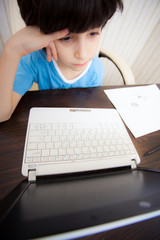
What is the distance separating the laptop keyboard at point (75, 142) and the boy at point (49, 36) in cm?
18

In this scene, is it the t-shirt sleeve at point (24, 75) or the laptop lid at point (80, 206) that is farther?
the t-shirt sleeve at point (24, 75)

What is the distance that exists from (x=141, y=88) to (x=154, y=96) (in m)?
0.09

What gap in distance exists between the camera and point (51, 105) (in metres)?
0.52

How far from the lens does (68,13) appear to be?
1.17 ft

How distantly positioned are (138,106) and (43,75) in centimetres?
55

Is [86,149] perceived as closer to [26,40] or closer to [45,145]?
[45,145]

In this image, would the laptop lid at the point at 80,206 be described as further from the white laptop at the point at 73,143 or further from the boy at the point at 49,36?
the boy at the point at 49,36

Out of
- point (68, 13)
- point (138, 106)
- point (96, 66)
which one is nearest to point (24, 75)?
point (68, 13)

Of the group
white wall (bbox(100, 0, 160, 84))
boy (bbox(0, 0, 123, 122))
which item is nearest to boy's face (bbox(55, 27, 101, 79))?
boy (bbox(0, 0, 123, 122))

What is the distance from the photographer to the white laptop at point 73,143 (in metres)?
0.35

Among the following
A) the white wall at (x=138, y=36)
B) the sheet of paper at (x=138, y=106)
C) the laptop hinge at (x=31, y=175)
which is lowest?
the laptop hinge at (x=31, y=175)

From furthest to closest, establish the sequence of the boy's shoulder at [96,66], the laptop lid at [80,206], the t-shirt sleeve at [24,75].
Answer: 1. the boy's shoulder at [96,66]
2. the t-shirt sleeve at [24,75]
3. the laptop lid at [80,206]

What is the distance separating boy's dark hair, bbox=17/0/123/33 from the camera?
1.12ft

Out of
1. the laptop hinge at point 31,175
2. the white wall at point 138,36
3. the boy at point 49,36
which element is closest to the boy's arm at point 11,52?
the boy at point 49,36
